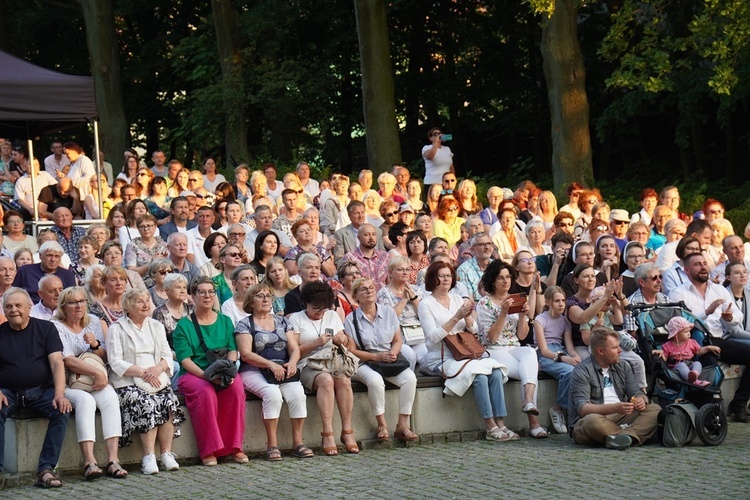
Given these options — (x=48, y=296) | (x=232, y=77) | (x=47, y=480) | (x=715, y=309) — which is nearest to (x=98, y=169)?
(x=48, y=296)

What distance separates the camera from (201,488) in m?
9.76

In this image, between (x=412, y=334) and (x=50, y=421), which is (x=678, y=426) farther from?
(x=50, y=421)

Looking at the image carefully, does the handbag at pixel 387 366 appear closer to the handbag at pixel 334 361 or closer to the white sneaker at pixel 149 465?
the handbag at pixel 334 361

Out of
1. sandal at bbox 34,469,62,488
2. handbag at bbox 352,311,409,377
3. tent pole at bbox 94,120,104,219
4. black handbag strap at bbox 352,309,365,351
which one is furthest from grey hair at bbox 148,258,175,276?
tent pole at bbox 94,120,104,219

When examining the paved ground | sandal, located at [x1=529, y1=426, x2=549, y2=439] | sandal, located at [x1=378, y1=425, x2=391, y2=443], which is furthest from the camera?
sandal, located at [x1=529, y1=426, x2=549, y2=439]

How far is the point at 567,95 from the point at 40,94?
375 inches

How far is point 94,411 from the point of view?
1030 centimetres

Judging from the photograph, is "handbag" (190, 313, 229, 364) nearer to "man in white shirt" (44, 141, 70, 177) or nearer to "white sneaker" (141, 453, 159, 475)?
"white sneaker" (141, 453, 159, 475)

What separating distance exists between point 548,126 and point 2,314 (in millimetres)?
22177

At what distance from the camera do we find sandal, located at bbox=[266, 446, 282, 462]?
11000mm

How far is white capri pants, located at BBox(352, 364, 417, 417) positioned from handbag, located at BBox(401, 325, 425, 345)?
623mm

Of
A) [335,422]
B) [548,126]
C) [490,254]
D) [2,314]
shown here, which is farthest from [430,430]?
[548,126]

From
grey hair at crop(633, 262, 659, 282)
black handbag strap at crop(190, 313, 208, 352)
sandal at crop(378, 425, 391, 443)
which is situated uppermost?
grey hair at crop(633, 262, 659, 282)

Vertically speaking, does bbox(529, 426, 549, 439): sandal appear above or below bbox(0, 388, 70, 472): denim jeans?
below
